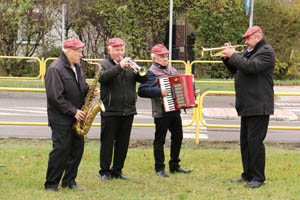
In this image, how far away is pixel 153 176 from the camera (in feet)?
24.8

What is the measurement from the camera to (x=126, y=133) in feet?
24.2

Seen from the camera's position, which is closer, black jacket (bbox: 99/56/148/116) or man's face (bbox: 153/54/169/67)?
black jacket (bbox: 99/56/148/116)

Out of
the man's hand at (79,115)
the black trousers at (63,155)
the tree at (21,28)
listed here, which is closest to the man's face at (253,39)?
the man's hand at (79,115)

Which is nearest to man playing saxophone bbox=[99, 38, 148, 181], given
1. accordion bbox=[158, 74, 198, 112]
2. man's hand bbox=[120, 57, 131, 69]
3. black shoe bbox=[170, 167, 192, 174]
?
man's hand bbox=[120, 57, 131, 69]

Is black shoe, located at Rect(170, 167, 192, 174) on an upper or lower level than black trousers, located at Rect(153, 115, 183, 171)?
lower

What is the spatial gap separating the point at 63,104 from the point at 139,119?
692 centimetres

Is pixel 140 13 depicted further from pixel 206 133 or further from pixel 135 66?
pixel 135 66

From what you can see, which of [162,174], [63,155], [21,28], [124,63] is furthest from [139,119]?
[21,28]

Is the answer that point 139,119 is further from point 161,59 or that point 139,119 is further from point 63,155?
point 63,155

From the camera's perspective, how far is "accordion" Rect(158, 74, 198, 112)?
7.41 meters

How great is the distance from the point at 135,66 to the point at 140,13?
15.0 m

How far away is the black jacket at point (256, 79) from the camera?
264 inches

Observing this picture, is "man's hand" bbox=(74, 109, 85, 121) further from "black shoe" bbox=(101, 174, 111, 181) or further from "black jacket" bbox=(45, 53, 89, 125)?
"black shoe" bbox=(101, 174, 111, 181)

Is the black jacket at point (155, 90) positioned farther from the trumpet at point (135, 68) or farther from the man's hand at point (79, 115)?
the man's hand at point (79, 115)
